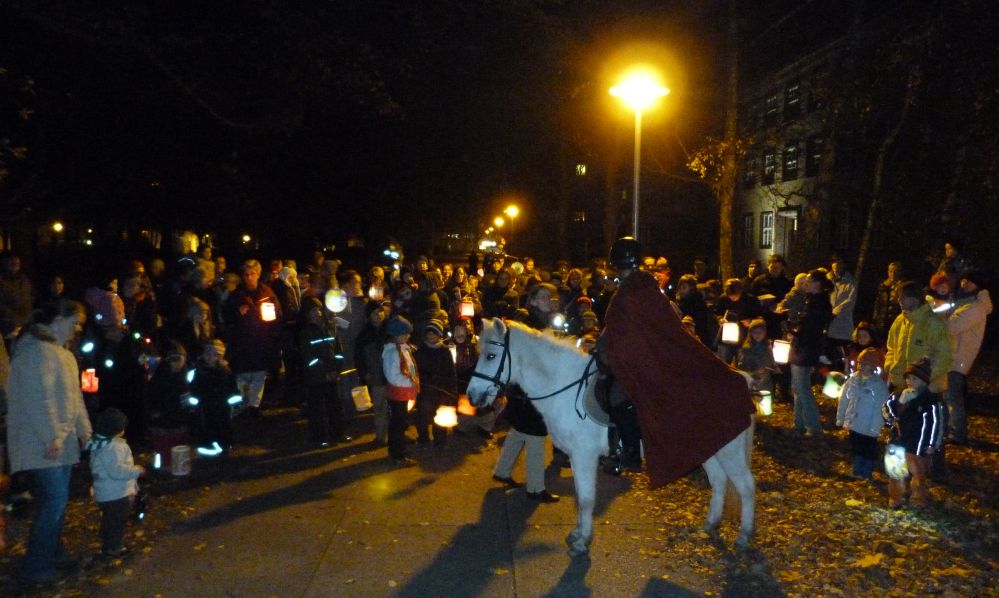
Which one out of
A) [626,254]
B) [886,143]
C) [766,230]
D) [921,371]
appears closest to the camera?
[626,254]

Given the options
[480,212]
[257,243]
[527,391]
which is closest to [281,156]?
[480,212]

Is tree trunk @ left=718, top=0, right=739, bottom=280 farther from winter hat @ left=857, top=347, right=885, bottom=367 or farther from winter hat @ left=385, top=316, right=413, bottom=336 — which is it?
winter hat @ left=385, top=316, right=413, bottom=336

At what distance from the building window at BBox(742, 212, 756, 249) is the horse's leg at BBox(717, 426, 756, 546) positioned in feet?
108

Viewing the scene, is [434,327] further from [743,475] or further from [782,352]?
[782,352]

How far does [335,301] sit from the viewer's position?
431 inches

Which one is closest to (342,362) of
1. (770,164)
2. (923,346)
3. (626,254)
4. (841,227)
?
(626,254)

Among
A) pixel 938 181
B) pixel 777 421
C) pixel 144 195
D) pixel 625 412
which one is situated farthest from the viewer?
pixel 144 195

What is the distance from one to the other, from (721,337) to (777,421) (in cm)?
140

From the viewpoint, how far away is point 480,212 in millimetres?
34438

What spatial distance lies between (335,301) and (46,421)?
18.2ft

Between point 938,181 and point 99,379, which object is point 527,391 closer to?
point 99,379

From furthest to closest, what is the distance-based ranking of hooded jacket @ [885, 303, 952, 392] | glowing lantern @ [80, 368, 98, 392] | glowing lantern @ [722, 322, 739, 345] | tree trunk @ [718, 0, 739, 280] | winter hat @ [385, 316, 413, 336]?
1. tree trunk @ [718, 0, 739, 280]
2. glowing lantern @ [722, 322, 739, 345]
3. winter hat @ [385, 316, 413, 336]
4. glowing lantern @ [80, 368, 98, 392]
5. hooded jacket @ [885, 303, 952, 392]

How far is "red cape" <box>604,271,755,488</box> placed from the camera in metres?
5.98

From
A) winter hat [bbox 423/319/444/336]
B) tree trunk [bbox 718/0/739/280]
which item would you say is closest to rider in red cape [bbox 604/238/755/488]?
winter hat [bbox 423/319/444/336]
